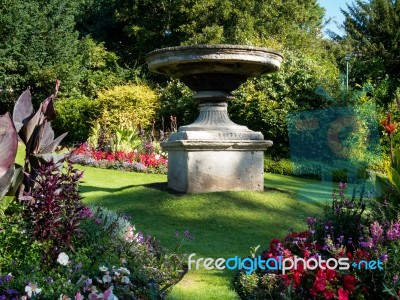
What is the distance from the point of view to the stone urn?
306 inches

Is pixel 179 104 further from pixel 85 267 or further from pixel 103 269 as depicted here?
pixel 103 269

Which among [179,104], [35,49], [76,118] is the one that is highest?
[35,49]

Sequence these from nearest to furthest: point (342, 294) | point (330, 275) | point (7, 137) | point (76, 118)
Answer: point (342, 294), point (330, 275), point (7, 137), point (76, 118)

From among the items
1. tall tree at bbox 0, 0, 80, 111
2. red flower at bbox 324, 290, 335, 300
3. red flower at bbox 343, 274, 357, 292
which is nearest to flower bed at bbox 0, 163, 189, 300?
red flower at bbox 324, 290, 335, 300

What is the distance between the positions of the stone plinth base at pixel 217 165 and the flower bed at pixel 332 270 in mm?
3678

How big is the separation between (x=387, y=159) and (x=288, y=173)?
3154 millimetres

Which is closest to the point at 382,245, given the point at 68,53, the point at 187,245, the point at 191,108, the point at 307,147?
the point at 187,245

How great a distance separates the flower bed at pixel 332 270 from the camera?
3.46m

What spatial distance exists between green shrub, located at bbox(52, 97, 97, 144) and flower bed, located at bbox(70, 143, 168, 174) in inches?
232

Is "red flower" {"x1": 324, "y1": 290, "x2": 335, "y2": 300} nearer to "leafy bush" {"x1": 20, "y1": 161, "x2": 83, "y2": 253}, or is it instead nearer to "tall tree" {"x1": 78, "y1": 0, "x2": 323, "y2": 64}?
"leafy bush" {"x1": 20, "y1": 161, "x2": 83, "y2": 253}

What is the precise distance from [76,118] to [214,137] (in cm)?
1346

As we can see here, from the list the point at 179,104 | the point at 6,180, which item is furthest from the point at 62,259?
the point at 179,104

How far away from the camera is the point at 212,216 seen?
6.85 m

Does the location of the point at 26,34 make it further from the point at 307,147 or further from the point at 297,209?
the point at 297,209
